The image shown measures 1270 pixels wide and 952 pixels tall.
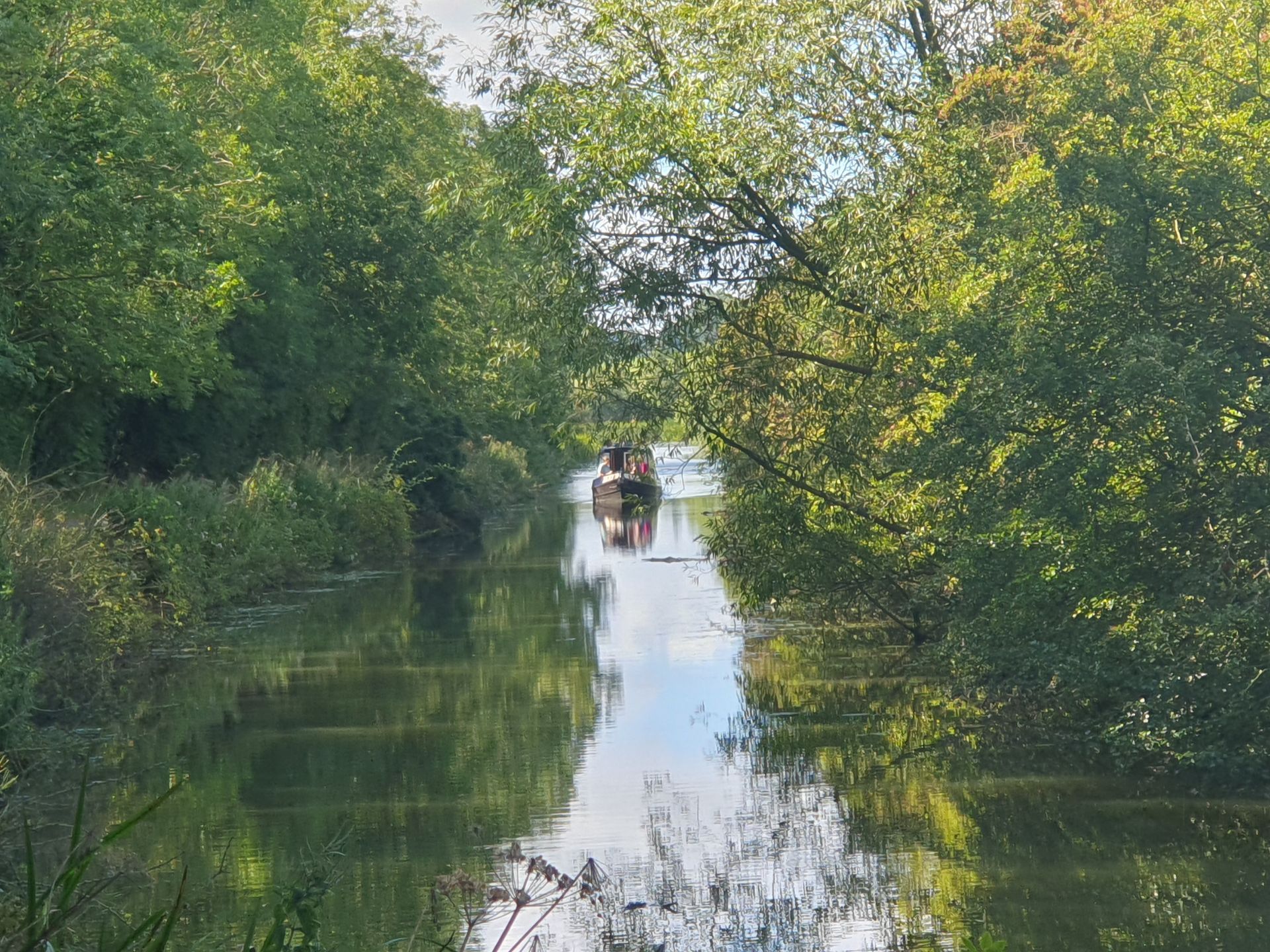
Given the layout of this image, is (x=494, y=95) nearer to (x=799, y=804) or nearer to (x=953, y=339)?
(x=953, y=339)

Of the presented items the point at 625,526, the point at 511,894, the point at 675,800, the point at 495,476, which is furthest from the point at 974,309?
the point at 495,476

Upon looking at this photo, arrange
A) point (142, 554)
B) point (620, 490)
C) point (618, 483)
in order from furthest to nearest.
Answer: point (618, 483)
point (620, 490)
point (142, 554)

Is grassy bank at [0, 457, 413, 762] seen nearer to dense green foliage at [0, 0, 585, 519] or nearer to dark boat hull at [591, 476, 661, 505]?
dense green foliage at [0, 0, 585, 519]

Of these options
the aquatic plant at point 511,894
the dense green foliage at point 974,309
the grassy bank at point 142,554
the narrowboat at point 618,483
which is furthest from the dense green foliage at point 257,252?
the aquatic plant at point 511,894

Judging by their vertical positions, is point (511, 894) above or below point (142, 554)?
below

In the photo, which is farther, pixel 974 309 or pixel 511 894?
pixel 974 309

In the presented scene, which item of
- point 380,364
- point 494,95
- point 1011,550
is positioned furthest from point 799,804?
point 380,364

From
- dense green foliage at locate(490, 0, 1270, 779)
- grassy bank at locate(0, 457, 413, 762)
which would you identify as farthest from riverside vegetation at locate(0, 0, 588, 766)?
dense green foliage at locate(490, 0, 1270, 779)

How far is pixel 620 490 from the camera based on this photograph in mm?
52406

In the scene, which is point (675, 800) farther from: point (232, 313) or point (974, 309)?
point (232, 313)

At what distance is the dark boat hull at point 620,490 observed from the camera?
51.9m

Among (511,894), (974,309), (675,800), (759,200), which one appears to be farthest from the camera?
(759,200)

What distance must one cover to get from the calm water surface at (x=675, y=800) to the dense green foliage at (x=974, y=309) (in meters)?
0.95

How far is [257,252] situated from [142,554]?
10.3 m
